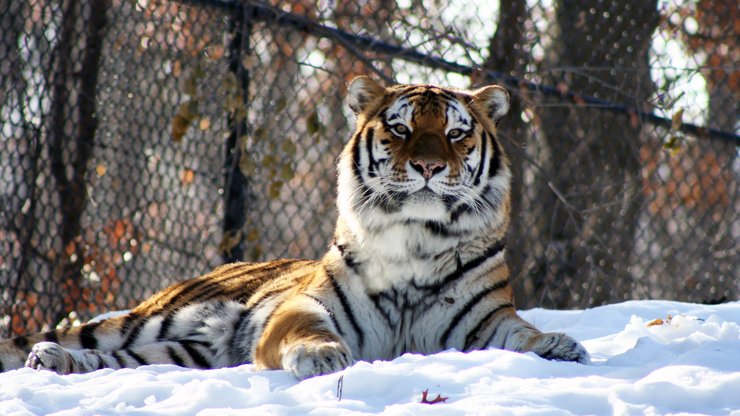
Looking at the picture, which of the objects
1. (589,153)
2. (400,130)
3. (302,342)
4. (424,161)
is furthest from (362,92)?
(589,153)

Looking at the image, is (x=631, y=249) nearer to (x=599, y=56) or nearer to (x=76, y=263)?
(x=599, y=56)

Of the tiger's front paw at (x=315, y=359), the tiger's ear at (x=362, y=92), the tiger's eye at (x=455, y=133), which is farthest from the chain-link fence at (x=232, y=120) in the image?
the tiger's front paw at (x=315, y=359)

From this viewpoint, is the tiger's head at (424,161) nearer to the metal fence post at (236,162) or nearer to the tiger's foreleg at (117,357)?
the tiger's foreleg at (117,357)

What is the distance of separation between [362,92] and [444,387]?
1.54 meters

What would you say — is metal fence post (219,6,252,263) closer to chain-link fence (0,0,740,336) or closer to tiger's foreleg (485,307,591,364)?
chain-link fence (0,0,740,336)

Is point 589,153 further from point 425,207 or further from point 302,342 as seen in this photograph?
point 302,342

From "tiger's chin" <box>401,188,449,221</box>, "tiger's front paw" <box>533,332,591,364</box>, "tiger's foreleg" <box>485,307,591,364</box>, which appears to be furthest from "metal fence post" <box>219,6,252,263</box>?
"tiger's front paw" <box>533,332,591,364</box>

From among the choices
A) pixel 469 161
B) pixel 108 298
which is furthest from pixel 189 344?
pixel 108 298

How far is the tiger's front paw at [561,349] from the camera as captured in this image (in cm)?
281

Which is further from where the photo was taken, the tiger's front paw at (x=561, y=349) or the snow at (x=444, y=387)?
the tiger's front paw at (x=561, y=349)

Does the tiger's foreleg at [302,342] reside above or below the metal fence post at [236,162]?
below

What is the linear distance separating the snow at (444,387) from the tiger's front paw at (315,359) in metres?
0.04

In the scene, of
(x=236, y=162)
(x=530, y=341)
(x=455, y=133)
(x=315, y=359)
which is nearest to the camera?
(x=315, y=359)

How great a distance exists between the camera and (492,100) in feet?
11.9
